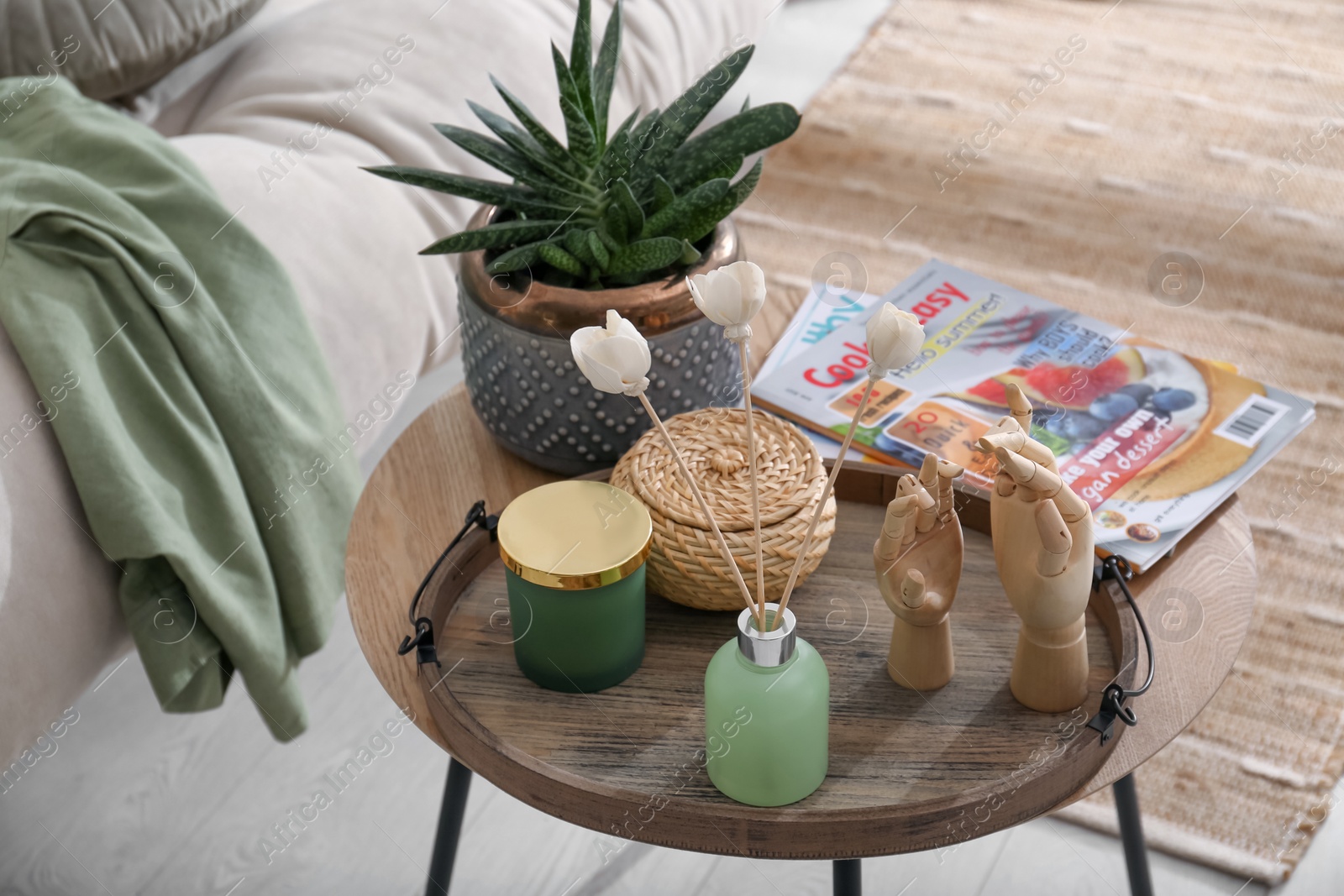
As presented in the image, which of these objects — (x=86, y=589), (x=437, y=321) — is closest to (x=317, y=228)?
(x=437, y=321)

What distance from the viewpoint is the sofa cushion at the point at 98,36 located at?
1.24 m

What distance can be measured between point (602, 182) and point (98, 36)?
29.4 inches

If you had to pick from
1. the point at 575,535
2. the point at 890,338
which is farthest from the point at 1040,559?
the point at 575,535

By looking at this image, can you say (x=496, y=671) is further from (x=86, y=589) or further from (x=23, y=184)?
(x=23, y=184)

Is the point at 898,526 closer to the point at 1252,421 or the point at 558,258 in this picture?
the point at 558,258

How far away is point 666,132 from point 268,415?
0.46 meters

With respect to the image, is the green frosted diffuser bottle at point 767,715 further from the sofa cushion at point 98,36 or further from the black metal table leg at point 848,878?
the sofa cushion at point 98,36

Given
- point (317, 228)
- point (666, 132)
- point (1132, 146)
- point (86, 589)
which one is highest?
point (666, 132)

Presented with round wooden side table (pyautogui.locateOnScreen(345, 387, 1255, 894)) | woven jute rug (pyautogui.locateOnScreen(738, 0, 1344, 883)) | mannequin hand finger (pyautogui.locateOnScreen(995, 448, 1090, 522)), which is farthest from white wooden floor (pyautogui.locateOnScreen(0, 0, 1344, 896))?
mannequin hand finger (pyautogui.locateOnScreen(995, 448, 1090, 522))

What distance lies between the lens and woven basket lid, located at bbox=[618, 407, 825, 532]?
71 cm

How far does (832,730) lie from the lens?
0.67 m

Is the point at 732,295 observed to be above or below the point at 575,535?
above

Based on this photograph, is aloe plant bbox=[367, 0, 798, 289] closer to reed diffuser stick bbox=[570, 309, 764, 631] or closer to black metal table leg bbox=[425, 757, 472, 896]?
reed diffuser stick bbox=[570, 309, 764, 631]

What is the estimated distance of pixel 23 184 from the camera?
3.44 feet
